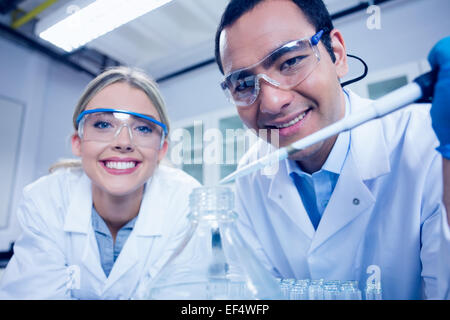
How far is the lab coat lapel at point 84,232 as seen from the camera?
923mm

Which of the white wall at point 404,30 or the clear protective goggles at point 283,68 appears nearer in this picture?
the clear protective goggles at point 283,68

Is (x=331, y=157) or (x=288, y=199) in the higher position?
(x=331, y=157)

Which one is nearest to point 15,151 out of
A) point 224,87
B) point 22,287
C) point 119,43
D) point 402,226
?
point 119,43

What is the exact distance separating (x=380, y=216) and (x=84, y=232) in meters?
0.96

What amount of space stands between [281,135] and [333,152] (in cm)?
20

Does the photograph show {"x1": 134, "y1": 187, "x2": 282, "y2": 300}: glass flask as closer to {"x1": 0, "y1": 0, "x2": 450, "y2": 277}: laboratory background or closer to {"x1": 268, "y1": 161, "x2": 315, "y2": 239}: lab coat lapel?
{"x1": 268, "y1": 161, "x2": 315, "y2": 239}: lab coat lapel

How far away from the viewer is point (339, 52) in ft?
2.65

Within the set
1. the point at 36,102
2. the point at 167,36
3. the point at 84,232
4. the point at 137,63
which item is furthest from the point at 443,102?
the point at 36,102

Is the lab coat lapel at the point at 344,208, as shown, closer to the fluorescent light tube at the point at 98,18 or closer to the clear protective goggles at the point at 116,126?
the clear protective goggles at the point at 116,126

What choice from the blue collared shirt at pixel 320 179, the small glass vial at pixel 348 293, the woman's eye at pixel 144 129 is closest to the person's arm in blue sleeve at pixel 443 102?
the small glass vial at pixel 348 293

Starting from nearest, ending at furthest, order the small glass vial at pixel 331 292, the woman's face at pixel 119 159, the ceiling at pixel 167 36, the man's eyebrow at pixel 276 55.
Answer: the small glass vial at pixel 331 292, the man's eyebrow at pixel 276 55, the woman's face at pixel 119 159, the ceiling at pixel 167 36

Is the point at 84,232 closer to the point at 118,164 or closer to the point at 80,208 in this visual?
the point at 80,208

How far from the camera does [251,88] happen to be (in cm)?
70

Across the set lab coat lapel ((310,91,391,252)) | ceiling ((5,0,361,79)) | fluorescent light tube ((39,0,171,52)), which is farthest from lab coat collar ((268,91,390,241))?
ceiling ((5,0,361,79))
